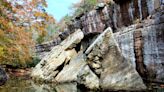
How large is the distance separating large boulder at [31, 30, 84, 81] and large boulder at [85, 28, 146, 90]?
285 inches

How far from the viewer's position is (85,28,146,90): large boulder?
1223 cm

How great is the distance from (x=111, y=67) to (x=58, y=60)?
9.66 m

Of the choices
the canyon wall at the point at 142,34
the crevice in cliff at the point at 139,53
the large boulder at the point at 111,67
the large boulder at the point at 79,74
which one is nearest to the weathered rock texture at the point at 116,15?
the canyon wall at the point at 142,34

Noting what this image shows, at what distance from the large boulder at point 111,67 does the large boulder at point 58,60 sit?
7233 mm

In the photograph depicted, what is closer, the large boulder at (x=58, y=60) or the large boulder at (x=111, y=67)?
A: the large boulder at (x=111, y=67)

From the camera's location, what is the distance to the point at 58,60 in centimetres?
2255

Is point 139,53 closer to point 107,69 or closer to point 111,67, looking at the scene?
point 111,67

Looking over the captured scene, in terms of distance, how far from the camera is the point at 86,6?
4597 cm

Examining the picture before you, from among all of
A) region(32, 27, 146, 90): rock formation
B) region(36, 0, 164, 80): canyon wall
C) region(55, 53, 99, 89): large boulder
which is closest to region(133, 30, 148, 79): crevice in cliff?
region(36, 0, 164, 80): canyon wall

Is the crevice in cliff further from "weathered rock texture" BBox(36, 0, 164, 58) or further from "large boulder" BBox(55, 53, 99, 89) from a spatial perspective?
"large boulder" BBox(55, 53, 99, 89)

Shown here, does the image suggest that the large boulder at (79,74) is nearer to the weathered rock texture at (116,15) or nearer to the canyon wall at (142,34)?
the canyon wall at (142,34)

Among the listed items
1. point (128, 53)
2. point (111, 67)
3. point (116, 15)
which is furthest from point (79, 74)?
point (116, 15)

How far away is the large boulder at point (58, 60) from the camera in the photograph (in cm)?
2183

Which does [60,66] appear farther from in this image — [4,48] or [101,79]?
[101,79]
